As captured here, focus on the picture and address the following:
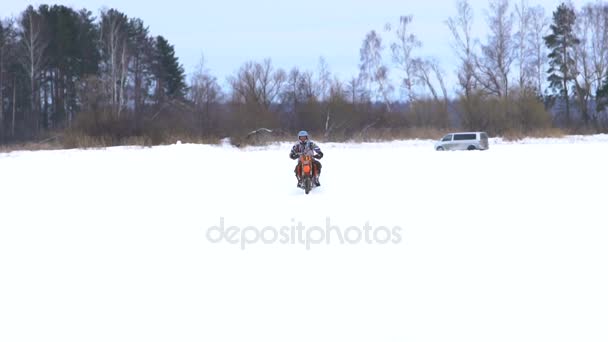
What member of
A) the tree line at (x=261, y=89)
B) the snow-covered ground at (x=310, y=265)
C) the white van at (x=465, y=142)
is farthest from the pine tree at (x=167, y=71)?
the snow-covered ground at (x=310, y=265)

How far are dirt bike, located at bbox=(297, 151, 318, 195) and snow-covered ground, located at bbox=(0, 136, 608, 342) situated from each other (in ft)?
1.04

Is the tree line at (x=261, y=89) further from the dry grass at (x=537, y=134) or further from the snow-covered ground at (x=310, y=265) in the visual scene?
the snow-covered ground at (x=310, y=265)

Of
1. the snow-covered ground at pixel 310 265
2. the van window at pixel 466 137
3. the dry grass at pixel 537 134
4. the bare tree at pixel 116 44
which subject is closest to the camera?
the snow-covered ground at pixel 310 265

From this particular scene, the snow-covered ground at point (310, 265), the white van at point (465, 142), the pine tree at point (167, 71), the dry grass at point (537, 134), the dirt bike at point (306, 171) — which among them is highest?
the pine tree at point (167, 71)

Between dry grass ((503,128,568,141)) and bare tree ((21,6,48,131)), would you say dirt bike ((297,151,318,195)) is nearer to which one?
dry grass ((503,128,568,141))

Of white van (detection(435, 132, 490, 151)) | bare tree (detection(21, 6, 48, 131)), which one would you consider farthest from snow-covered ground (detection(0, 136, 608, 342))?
bare tree (detection(21, 6, 48, 131))

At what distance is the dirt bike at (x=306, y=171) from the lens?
1418 centimetres

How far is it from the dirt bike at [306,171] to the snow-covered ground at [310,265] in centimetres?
32

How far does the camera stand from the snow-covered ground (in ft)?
15.5

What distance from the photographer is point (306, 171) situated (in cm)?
1414

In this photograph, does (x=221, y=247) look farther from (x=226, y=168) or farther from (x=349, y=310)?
(x=226, y=168)

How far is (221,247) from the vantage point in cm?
775

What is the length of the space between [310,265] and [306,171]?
300 inches

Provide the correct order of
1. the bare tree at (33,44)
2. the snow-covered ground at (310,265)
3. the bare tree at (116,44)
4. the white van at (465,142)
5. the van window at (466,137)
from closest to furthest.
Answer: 1. the snow-covered ground at (310,265)
2. the white van at (465,142)
3. the van window at (466,137)
4. the bare tree at (33,44)
5. the bare tree at (116,44)
